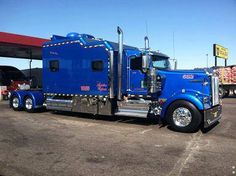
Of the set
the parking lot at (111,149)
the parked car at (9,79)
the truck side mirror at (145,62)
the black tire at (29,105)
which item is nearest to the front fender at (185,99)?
the parking lot at (111,149)

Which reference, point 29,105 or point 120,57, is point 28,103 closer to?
point 29,105

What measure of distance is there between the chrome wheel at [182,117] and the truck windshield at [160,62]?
6.98 ft

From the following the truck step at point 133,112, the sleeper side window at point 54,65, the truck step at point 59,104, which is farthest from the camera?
the sleeper side window at point 54,65

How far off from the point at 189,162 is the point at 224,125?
17.5ft

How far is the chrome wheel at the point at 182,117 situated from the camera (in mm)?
9966

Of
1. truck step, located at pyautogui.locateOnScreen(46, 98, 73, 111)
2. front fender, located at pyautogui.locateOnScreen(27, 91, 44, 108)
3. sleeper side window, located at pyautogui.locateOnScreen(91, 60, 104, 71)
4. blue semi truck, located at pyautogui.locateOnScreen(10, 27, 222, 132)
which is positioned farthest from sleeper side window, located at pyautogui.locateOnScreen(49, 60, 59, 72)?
sleeper side window, located at pyautogui.locateOnScreen(91, 60, 104, 71)

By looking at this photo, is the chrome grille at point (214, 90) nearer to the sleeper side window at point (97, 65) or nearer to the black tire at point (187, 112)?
the black tire at point (187, 112)

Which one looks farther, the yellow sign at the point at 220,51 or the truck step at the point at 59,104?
the yellow sign at the point at 220,51

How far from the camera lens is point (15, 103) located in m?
15.7

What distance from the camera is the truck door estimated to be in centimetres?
1138

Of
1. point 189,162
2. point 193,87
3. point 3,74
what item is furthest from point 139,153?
point 3,74

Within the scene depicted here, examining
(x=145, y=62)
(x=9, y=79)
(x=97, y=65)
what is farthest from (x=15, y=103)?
(x=145, y=62)

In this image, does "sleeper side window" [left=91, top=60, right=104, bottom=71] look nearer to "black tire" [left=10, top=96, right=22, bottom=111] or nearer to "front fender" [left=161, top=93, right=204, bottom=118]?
"front fender" [left=161, top=93, right=204, bottom=118]

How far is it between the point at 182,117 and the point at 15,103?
8.95 metres
